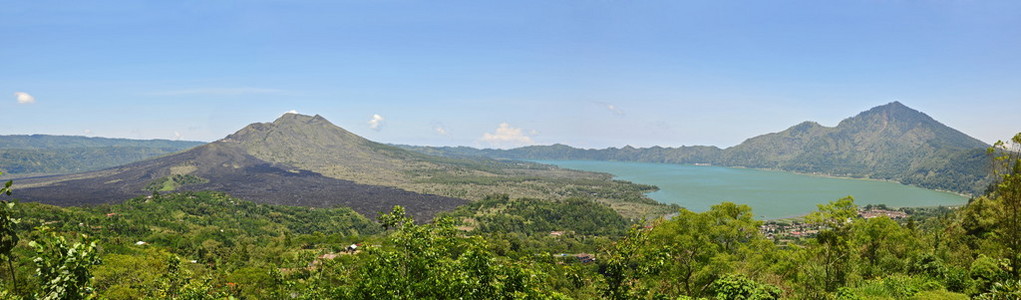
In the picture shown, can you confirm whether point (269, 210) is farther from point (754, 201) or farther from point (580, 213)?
point (754, 201)

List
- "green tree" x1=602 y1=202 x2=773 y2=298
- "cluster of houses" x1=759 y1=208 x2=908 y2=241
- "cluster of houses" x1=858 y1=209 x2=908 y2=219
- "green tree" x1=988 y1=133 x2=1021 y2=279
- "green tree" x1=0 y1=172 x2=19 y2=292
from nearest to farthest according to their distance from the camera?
"green tree" x1=0 y1=172 x2=19 y2=292, "green tree" x1=988 y1=133 x2=1021 y2=279, "green tree" x1=602 y1=202 x2=773 y2=298, "cluster of houses" x1=759 y1=208 x2=908 y2=241, "cluster of houses" x1=858 y1=209 x2=908 y2=219

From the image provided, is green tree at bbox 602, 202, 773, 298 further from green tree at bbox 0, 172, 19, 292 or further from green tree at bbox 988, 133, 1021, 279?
green tree at bbox 0, 172, 19, 292

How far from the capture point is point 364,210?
15288 centimetres

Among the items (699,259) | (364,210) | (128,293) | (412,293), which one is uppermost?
(412,293)

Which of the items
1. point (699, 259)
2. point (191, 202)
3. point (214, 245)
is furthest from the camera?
point (191, 202)

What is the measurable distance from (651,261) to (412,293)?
19.6 feet

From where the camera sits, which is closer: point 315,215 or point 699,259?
point 699,259

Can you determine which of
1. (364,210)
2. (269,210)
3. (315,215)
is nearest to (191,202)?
(269,210)

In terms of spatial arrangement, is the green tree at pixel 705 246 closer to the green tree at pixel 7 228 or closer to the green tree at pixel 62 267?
the green tree at pixel 62 267

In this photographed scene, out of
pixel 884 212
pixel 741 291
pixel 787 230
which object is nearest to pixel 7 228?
pixel 741 291

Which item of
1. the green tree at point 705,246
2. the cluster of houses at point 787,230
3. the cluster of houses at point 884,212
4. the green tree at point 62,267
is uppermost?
the green tree at point 62,267

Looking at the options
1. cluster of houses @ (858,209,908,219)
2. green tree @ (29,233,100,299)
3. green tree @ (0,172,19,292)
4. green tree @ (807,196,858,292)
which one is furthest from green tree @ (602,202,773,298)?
cluster of houses @ (858,209,908,219)

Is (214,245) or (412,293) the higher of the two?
(412,293)

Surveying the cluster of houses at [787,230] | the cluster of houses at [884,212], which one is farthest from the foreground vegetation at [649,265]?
the cluster of houses at [884,212]
